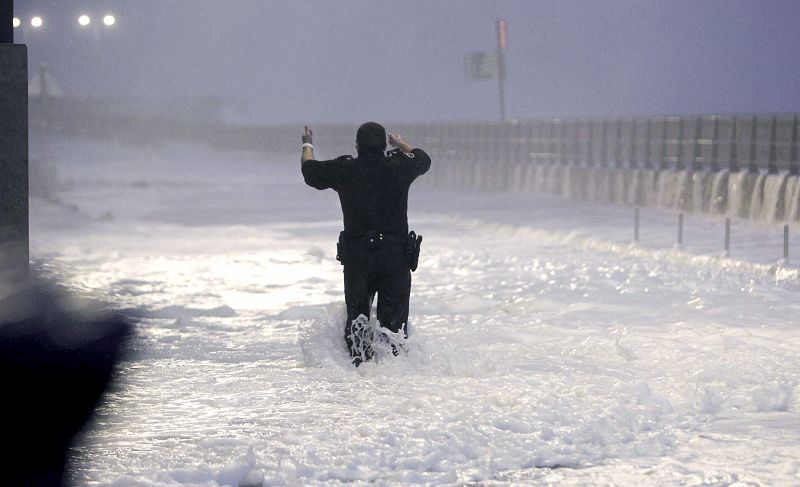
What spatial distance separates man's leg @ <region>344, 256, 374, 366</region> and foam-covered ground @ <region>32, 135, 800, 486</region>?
176mm

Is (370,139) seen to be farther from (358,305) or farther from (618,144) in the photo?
(618,144)

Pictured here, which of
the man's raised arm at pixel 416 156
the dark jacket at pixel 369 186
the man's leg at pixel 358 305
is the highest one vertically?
the man's raised arm at pixel 416 156

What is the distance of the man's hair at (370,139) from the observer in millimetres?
8328

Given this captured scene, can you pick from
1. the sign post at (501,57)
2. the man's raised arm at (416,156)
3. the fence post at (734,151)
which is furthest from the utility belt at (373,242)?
the sign post at (501,57)

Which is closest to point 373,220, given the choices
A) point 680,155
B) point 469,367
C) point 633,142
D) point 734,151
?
→ point 469,367

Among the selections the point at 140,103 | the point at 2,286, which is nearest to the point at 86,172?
the point at 2,286

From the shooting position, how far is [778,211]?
20281 mm

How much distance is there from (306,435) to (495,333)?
4.16 m

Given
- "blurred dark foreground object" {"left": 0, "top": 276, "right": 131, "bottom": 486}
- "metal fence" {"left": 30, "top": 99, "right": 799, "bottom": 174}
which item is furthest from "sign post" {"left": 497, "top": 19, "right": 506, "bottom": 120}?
"blurred dark foreground object" {"left": 0, "top": 276, "right": 131, "bottom": 486}

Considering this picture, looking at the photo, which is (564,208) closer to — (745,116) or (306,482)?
(745,116)

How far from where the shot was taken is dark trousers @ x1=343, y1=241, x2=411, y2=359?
8.29 meters

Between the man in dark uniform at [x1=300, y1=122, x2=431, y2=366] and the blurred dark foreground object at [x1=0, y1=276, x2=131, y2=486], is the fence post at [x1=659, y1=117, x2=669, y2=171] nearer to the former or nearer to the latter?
the blurred dark foreground object at [x1=0, y1=276, x2=131, y2=486]

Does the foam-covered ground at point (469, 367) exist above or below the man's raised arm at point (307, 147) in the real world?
below

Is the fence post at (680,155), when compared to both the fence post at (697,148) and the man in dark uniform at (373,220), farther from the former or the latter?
the man in dark uniform at (373,220)
